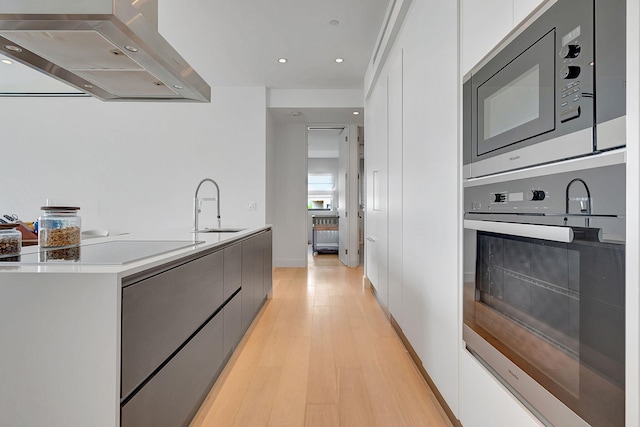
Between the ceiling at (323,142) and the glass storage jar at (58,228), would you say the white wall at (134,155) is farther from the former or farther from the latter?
the glass storage jar at (58,228)

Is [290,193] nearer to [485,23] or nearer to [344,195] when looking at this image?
[344,195]

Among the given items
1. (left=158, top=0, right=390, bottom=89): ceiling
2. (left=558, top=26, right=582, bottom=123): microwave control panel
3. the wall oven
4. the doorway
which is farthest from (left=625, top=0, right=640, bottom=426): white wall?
the doorway

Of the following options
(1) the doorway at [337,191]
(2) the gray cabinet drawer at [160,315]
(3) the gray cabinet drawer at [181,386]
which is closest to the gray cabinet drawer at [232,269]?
(3) the gray cabinet drawer at [181,386]

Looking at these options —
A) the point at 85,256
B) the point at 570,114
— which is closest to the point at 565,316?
the point at 570,114

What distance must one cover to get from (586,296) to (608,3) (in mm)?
575

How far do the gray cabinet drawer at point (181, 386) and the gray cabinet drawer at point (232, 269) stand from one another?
8.6 inches

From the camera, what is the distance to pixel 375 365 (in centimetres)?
209

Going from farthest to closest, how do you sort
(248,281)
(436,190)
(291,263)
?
(291,263), (248,281), (436,190)

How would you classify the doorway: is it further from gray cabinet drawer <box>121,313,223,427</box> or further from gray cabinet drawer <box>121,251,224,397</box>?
gray cabinet drawer <box>121,251,224,397</box>

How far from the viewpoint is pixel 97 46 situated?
165cm

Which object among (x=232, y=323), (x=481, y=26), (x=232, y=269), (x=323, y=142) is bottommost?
(x=232, y=323)

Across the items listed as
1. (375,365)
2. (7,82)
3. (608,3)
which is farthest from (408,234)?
(7,82)

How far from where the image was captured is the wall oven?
652 mm

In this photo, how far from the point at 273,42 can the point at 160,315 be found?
3243 mm
